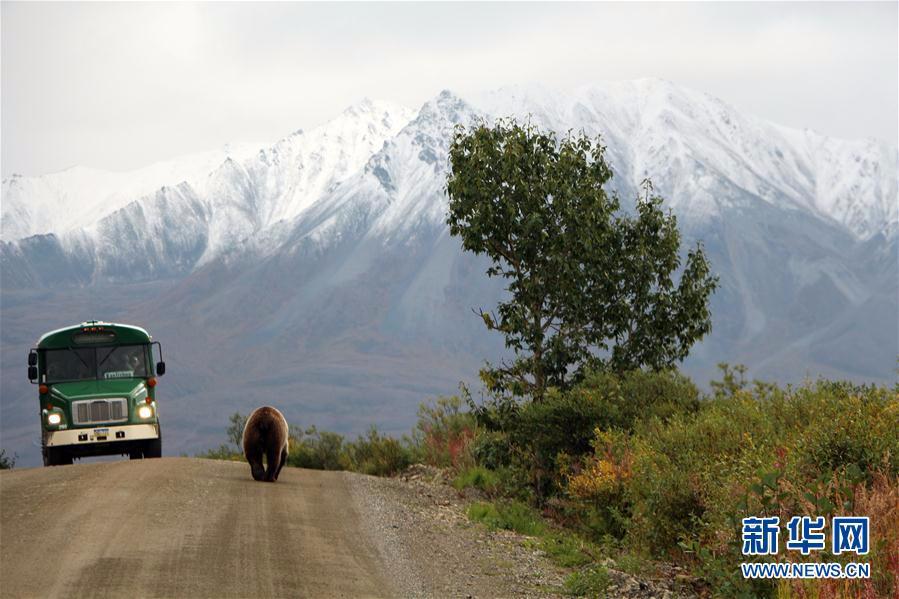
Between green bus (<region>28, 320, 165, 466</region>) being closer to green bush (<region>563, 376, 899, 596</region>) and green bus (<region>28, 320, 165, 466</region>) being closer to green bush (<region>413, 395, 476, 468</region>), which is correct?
green bush (<region>413, 395, 476, 468</region>)

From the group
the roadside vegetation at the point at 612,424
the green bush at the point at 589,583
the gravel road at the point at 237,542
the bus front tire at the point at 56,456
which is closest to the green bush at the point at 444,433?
the roadside vegetation at the point at 612,424

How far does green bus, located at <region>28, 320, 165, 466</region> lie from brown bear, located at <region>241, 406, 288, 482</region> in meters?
5.77

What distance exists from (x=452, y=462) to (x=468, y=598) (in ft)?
42.8

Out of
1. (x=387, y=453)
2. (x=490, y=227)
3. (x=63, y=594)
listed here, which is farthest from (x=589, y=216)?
(x=63, y=594)

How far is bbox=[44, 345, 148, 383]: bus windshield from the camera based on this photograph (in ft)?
80.8

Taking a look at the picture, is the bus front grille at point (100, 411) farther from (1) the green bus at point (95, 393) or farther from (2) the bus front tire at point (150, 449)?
(2) the bus front tire at point (150, 449)

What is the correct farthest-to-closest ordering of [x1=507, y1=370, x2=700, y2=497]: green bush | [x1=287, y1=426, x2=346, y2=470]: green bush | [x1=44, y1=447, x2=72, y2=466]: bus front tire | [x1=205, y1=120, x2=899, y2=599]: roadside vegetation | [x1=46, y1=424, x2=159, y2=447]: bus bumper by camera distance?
[x1=287, y1=426, x2=346, y2=470]: green bush → [x1=44, y1=447, x2=72, y2=466]: bus front tire → [x1=46, y1=424, x2=159, y2=447]: bus bumper → [x1=507, y1=370, x2=700, y2=497]: green bush → [x1=205, y1=120, x2=899, y2=599]: roadside vegetation

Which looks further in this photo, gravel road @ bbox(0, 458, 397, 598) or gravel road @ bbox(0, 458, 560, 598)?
gravel road @ bbox(0, 458, 560, 598)

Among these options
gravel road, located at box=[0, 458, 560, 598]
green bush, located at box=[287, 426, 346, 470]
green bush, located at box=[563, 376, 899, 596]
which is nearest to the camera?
green bush, located at box=[563, 376, 899, 596]

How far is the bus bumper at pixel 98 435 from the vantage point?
24.2 metres

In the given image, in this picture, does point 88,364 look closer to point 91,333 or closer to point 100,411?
point 91,333

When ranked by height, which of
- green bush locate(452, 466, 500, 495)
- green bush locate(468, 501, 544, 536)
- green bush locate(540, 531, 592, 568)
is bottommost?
green bush locate(452, 466, 500, 495)

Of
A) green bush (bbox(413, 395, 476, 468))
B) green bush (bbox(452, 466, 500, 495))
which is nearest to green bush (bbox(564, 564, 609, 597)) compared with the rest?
green bush (bbox(452, 466, 500, 495))

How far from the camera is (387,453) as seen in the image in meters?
25.4
